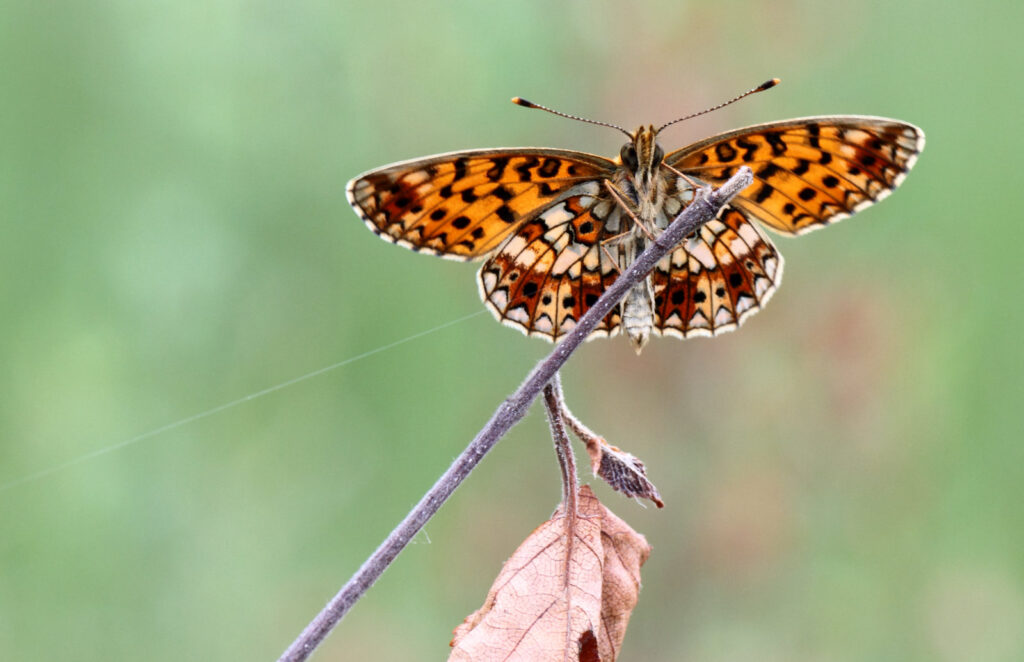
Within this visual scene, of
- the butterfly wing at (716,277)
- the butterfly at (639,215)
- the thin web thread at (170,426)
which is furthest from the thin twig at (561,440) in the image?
the thin web thread at (170,426)

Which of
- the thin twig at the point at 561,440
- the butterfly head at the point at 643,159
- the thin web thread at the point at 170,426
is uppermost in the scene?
the butterfly head at the point at 643,159

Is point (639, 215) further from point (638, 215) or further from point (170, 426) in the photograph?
point (170, 426)

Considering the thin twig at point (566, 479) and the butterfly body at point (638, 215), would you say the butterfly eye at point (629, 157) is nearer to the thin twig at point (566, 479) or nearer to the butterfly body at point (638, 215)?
the butterfly body at point (638, 215)

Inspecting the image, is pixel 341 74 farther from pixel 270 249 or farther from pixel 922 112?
pixel 922 112

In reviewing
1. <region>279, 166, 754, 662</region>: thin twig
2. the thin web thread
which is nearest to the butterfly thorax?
<region>279, 166, 754, 662</region>: thin twig

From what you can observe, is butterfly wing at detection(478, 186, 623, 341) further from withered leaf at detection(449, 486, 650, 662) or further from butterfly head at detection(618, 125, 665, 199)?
withered leaf at detection(449, 486, 650, 662)

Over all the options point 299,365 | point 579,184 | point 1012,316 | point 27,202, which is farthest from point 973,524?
point 27,202

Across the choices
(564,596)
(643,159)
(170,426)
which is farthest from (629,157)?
(170,426)
